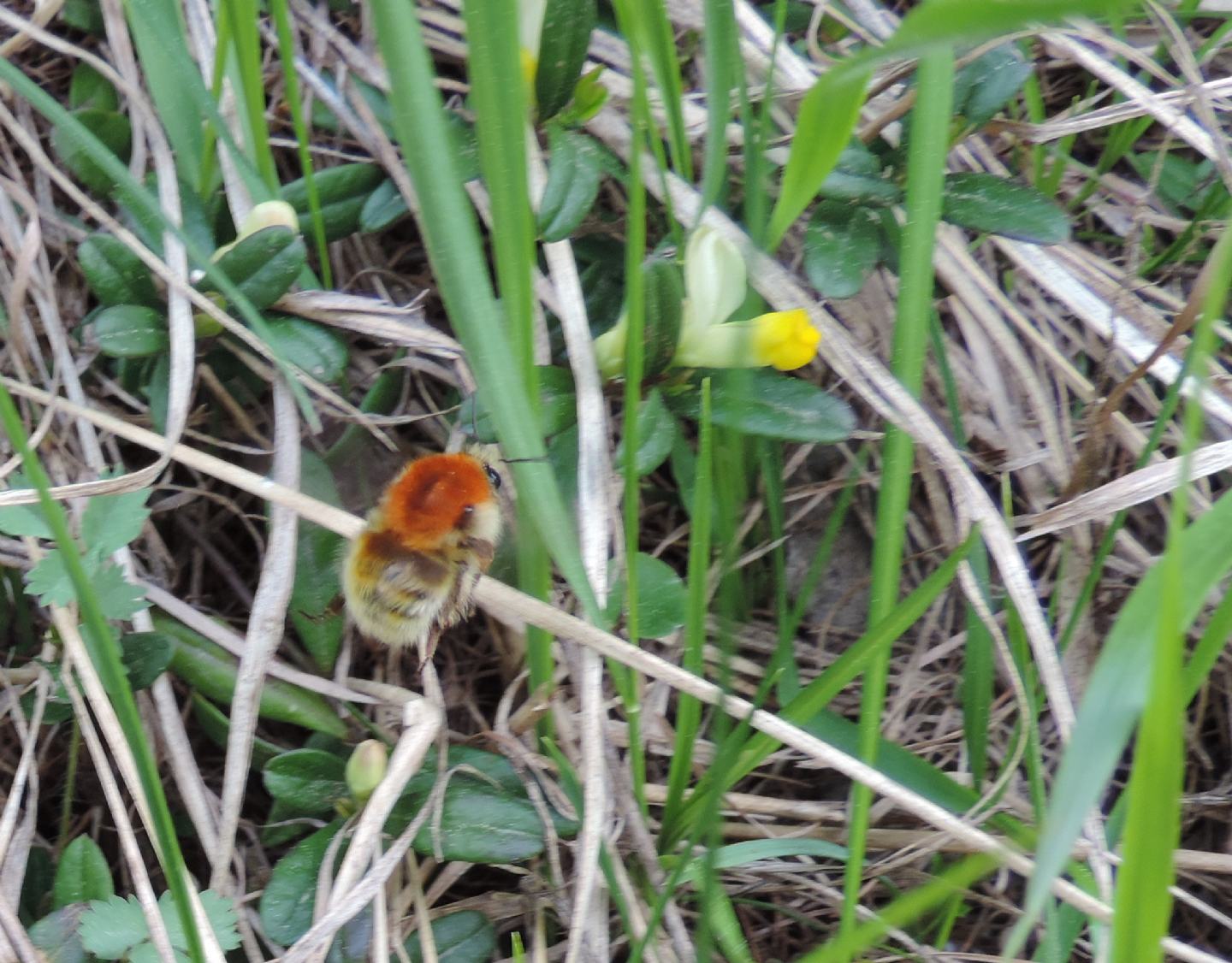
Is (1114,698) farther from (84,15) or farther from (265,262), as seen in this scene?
(84,15)

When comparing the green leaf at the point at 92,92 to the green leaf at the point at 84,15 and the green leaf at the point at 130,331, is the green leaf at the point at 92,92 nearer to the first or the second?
the green leaf at the point at 84,15

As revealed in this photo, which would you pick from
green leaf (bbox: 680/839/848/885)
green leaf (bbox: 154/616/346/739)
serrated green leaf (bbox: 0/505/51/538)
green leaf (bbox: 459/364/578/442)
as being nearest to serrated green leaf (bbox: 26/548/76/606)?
serrated green leaf (bbox: 0/505/51/538)

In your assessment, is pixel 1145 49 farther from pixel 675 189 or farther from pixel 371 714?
pixel 371 714

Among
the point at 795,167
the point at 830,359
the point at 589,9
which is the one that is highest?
the point at 589,9

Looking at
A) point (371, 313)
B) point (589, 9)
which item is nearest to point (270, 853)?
point (371, 313)

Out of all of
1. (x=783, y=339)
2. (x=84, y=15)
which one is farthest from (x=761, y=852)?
(x=84, y=15)

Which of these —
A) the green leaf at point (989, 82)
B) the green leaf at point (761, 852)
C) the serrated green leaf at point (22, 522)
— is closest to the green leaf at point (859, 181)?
the green leaf at point (989, 82)
